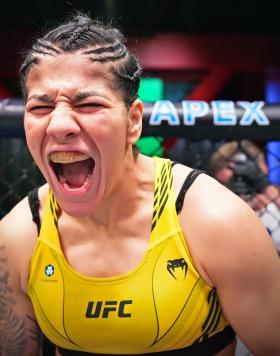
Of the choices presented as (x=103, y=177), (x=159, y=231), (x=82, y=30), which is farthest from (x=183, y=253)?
(x=82, y=30)

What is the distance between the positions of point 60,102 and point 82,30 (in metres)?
0.18

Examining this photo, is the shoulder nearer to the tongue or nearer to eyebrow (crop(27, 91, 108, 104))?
the tongue

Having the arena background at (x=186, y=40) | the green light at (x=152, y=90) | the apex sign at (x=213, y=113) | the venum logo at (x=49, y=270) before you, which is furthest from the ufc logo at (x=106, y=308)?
the green light at (x=152, y=90)

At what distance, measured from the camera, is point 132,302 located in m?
1.05

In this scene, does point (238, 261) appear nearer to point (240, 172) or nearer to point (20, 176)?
point (240, 172)

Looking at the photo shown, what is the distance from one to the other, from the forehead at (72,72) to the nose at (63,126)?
0.18ft

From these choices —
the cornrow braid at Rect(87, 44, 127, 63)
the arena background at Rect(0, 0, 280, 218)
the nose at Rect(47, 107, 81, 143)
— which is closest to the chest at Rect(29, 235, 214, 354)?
the nose at Rect(47, 107, 81, 143)

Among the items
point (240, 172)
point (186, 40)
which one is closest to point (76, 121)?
point (240, 172)

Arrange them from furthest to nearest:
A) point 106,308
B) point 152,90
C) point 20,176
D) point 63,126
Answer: point 152,90
point 20,176
point 106,308
point 63,126

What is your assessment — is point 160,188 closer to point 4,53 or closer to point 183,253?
point 183,253

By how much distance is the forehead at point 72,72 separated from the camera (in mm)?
992

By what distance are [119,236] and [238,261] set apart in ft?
0.94

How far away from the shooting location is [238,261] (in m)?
1.02

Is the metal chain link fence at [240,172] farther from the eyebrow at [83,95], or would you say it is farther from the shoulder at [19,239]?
the eyebrow at [83,95]
